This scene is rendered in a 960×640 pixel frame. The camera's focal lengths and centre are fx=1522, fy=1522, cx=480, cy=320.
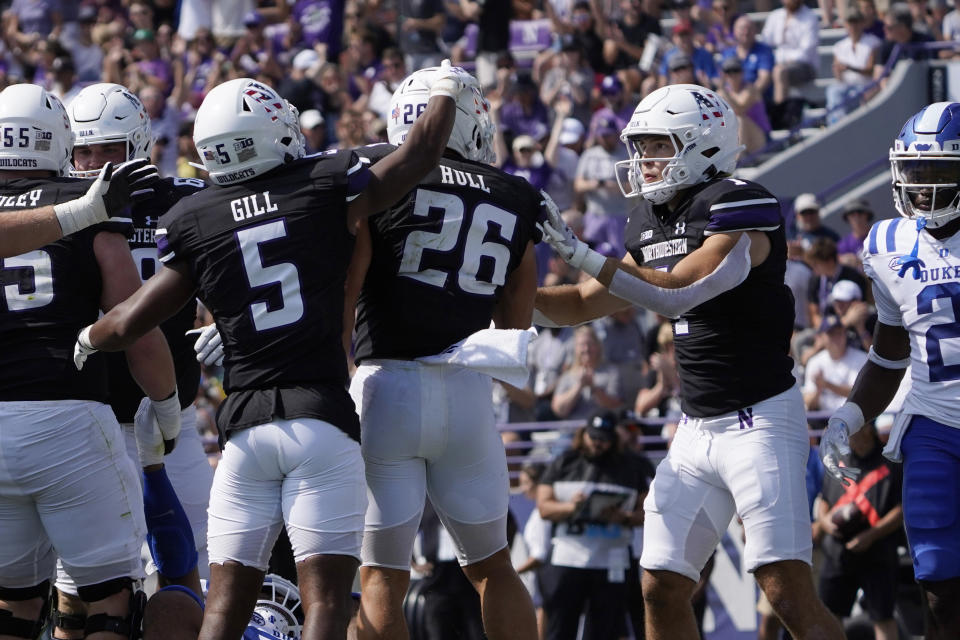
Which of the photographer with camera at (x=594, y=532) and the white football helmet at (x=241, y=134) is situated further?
the photographer with camera at (x=594, y=532)

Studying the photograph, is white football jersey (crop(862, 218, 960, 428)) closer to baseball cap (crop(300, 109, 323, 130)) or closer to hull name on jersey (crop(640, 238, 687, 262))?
hull name on jersey (crop(640, 238, 687, 262))

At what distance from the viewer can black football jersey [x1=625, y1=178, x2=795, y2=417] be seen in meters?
5.69

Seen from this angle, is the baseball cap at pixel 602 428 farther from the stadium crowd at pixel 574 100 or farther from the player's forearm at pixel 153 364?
the player's forearm at pixel 153 364

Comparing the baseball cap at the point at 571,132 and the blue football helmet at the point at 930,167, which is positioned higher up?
the blue football helmet at the point at 930,167

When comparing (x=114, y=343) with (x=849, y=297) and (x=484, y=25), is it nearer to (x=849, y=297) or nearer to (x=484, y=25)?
(x=849, y=297)

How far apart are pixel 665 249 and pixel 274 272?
5.56 feet

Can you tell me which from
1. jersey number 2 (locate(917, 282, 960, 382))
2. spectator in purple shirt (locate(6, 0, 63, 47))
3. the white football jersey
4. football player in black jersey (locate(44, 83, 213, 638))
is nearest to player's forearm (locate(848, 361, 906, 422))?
the white football jersey

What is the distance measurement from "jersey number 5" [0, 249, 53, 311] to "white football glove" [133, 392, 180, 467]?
682 mm

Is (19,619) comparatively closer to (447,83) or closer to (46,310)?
(46,310)

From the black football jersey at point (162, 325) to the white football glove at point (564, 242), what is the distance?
165 cm

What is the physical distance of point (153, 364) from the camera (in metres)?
5.79

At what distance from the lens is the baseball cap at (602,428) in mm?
9547

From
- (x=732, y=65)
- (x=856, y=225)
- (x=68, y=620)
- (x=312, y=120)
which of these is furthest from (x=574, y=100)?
(x=68, y=620)

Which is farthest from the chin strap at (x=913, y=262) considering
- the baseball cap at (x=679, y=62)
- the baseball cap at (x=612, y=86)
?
the baseball cap at (x=612, y=86)
